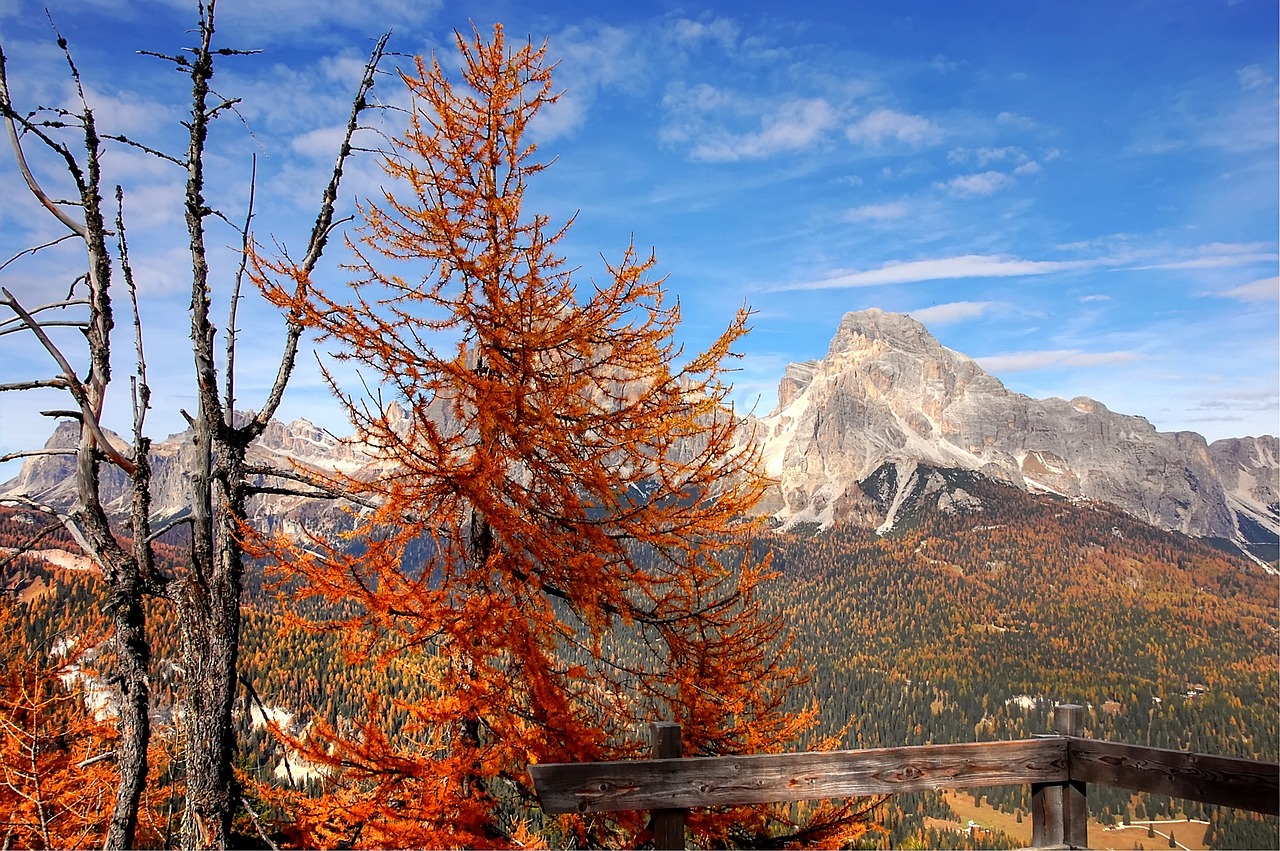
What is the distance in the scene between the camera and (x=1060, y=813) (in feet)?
15.1

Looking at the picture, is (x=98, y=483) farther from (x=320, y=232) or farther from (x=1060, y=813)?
(x=1060, y=813)

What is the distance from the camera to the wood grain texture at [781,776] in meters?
3.78

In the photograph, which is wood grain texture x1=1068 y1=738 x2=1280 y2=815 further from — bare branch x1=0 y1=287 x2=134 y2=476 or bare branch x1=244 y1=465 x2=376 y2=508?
bare branch x1=0 y1=287 x2=134 y2=476

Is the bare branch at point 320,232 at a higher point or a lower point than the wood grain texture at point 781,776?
higher

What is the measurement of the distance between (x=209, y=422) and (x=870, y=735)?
16424cm

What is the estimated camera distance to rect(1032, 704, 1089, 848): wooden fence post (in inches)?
180

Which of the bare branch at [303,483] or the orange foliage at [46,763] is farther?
the orange foliage at [46,763]

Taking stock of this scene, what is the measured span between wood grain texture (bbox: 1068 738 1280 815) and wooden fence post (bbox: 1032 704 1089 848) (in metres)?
0.12

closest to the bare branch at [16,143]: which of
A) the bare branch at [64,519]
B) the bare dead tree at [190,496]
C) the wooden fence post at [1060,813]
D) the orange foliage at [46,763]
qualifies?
the bare dead tree at [190,496]

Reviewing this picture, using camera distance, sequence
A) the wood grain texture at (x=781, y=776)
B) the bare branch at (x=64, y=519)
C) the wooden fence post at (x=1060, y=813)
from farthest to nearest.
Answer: the bare branch at (x=64, y=519) < the wooden fence post at (x=1060, y=813) < the wood grain texture at (x=781, y=776)

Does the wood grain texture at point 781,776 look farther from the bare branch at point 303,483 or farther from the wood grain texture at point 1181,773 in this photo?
the bare branch at point 303,483

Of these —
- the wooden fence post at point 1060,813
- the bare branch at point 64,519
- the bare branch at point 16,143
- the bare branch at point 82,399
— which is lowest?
the wooden fence post at point 1060,813

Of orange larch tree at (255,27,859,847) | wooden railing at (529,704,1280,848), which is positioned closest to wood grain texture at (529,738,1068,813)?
wooden railing at (529,704,1280,848)

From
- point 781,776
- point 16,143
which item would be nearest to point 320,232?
point 16,143
